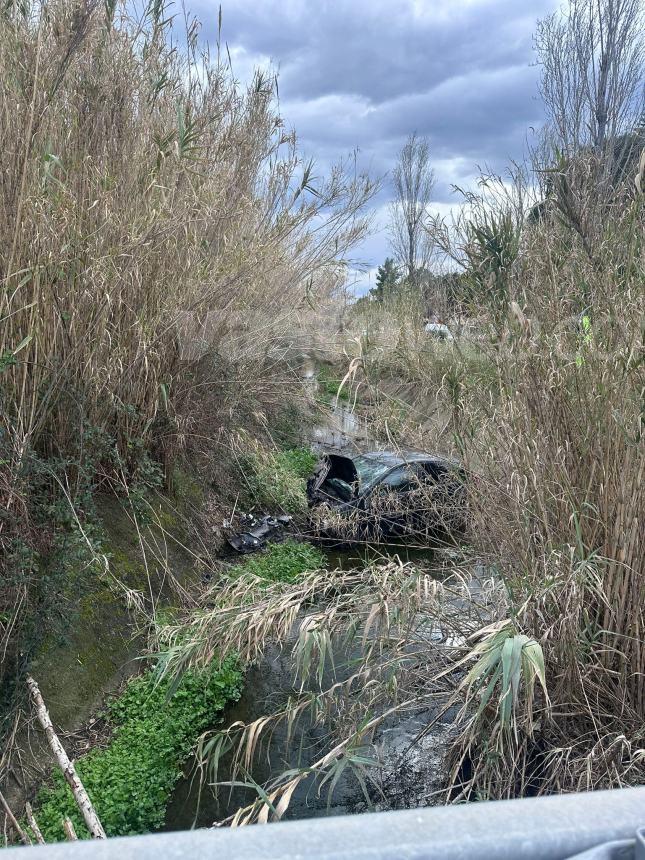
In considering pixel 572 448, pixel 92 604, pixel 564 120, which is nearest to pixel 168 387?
pixel 92 604

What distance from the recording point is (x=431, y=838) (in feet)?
2.58

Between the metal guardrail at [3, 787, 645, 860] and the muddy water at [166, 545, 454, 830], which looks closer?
the metal guardrail at [3, 787, 645, 860]

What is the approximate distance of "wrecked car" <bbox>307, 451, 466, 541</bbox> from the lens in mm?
5625

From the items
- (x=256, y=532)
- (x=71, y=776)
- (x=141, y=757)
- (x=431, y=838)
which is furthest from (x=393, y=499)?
(x=431, y=838)

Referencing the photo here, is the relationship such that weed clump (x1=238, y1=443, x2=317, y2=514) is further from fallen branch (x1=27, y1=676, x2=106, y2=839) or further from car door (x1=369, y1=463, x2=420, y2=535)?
fallen branch (x1=27, y1=676, x2=106, y2=839)

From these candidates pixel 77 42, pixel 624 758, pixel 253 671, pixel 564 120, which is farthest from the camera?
pixel 564 120

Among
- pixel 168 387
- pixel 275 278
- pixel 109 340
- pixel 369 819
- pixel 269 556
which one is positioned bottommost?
pixel 269 556

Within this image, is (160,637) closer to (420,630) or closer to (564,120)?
(420,630)

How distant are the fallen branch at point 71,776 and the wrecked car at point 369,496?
2.75 metres

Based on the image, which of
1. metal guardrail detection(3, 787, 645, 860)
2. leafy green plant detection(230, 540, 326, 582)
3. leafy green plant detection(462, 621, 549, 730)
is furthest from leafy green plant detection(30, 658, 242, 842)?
metal guardrail detection(3, 787, 645, 860)

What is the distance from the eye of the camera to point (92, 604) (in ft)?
16.5

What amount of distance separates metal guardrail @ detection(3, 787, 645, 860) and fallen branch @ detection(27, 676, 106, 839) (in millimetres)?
2642

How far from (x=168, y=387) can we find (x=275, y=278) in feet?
8.07

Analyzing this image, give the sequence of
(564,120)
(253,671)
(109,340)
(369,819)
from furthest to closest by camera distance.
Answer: (564,120)
(253,671)
(109,340)
(369,819)
